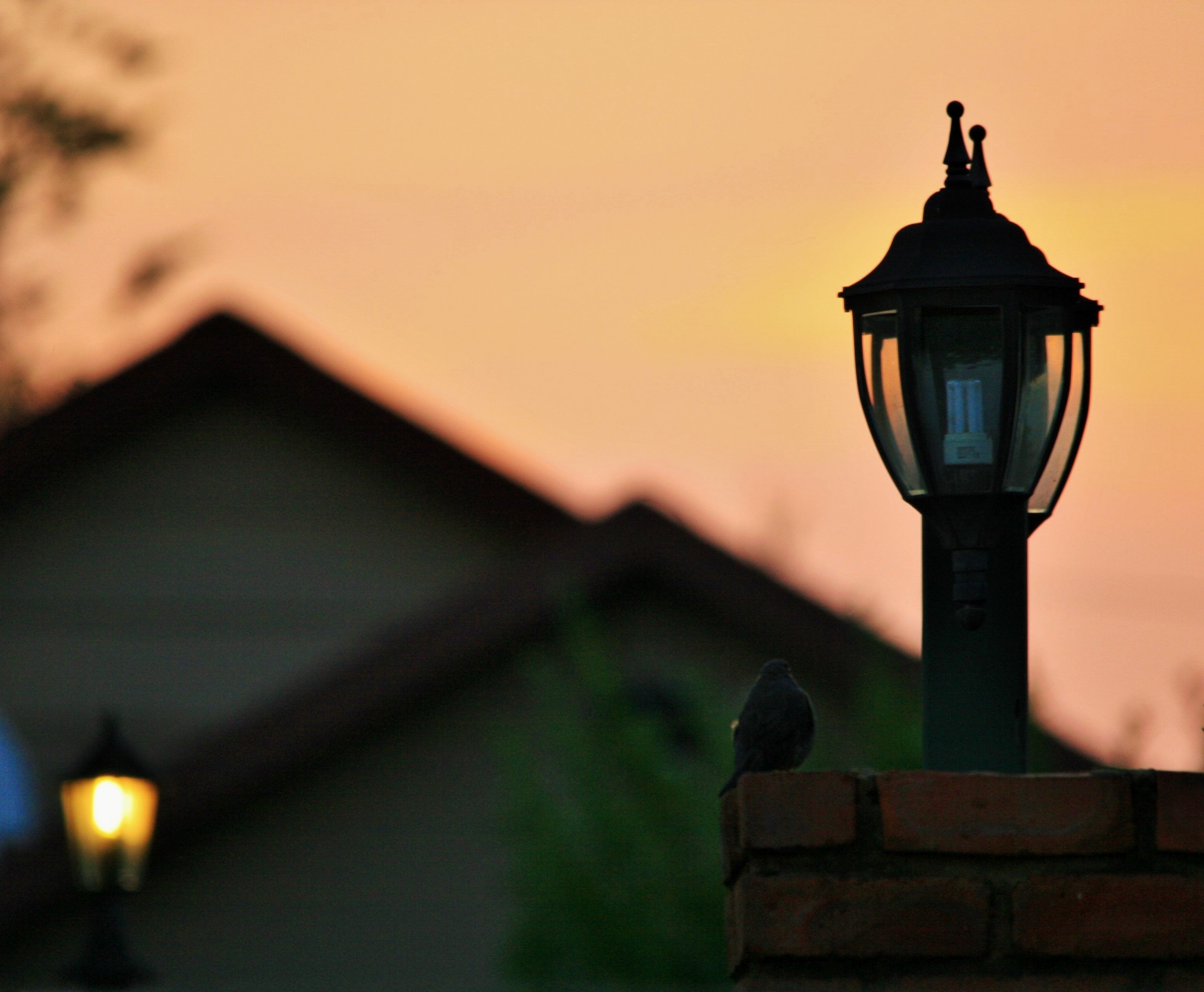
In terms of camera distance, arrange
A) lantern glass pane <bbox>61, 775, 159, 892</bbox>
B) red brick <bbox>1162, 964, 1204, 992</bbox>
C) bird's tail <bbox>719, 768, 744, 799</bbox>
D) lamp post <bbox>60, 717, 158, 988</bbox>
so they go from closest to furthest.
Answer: red brick <bbox>1162, 964, 1204, 992</bbox> < bird's tail <bbox>719, 768, 744, 799</bbox> < lamp post <bbox>60, 717, 158, 988</bbox> < lantern glass pane <bbox>61, 775, 159, 892</bbox>

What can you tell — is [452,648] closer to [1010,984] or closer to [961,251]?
[961,251]

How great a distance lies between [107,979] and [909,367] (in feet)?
32.4

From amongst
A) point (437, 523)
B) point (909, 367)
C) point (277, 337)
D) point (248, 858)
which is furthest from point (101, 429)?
point (909, 367)

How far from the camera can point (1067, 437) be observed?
346 centimetres

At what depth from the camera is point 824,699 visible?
626 inches

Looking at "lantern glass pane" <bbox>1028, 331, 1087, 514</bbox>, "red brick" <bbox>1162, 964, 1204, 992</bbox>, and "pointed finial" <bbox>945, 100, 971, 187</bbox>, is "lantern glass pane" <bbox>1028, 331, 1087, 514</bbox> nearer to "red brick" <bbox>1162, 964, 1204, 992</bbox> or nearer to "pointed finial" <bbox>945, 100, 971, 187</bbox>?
"pointed finial" <bbox>945, 100, 971, 187</bbox>

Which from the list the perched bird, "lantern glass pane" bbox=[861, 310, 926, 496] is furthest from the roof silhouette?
"lantern glass pane" bbox=[861, 310, 926, 496]

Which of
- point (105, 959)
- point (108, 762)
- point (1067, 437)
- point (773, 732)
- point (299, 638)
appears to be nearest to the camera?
point (1067, 437)

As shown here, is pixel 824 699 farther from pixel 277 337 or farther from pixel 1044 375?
pixel 1044 375

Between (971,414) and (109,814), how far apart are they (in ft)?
33.7

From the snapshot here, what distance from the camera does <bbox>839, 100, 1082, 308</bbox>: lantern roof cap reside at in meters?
3.27

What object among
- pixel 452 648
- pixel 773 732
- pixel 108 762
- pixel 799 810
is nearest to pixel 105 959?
pixel 108 762

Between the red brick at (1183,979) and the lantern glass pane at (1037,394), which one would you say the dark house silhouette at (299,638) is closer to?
the lantern glass pane at (1037,394)

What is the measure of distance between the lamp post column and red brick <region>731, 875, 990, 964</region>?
0.41 meters
